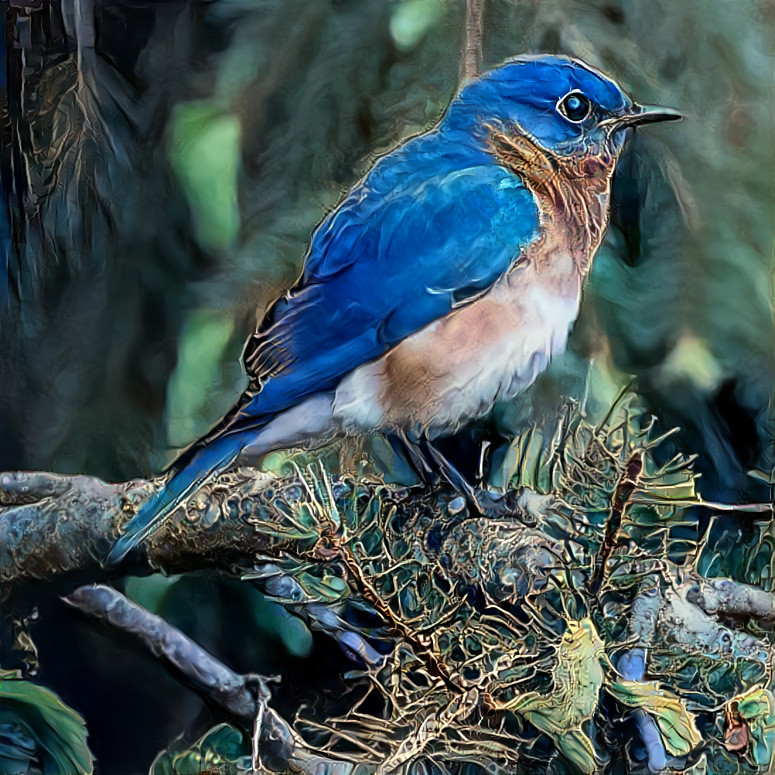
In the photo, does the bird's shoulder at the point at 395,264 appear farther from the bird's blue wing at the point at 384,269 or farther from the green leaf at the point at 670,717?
the green leaf at the point at 670,717

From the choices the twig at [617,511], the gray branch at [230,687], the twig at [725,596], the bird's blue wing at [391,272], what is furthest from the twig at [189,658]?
the twig at [725,596]

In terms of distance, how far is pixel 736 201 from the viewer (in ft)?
3.25

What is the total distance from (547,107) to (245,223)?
13.4 inches

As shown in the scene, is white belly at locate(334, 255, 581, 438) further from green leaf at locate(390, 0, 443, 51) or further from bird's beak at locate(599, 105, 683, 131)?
green leaf at locate(390, 0, 443, 51)

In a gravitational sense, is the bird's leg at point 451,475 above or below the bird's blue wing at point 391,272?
below

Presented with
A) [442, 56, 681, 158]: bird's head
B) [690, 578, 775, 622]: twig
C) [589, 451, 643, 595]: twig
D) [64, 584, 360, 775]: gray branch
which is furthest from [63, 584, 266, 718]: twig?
[442, 56, 681, 158]: bird's head

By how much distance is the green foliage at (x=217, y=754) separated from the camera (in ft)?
3.27

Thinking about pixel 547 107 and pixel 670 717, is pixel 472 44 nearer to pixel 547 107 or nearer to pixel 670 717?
pixel 547 107

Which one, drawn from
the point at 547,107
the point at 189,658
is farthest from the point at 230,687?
the point at 547,107

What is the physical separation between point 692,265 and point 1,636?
2.81ft

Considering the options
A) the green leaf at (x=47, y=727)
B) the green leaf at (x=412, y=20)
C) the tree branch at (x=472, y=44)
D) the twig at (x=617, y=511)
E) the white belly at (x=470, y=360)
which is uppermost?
the green leaf at (x=412, y=20)

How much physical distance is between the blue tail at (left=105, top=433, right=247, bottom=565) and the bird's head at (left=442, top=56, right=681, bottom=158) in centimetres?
41

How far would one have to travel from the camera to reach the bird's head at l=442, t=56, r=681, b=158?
0.96 m

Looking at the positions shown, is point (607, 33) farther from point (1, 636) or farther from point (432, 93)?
point (1, 636)
